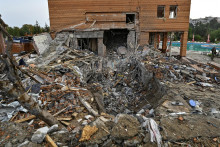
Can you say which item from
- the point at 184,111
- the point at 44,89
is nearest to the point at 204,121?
the point at 184,111

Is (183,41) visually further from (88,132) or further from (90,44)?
(88,132)

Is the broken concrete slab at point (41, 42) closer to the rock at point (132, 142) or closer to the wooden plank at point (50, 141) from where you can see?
the wooden plank at point (50, 141)

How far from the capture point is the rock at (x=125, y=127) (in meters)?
3.99

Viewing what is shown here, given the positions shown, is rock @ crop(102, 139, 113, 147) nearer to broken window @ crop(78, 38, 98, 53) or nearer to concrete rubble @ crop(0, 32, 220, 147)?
concrete rubble @ crop(0, 32, 220, 147)

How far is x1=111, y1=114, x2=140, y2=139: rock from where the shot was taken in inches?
157

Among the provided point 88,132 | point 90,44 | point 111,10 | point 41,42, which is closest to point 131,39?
point 111,10

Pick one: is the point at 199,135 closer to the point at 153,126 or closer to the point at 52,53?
the point at 153,126

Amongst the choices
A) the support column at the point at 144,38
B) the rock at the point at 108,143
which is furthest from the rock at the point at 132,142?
the support column at the point at 144,38

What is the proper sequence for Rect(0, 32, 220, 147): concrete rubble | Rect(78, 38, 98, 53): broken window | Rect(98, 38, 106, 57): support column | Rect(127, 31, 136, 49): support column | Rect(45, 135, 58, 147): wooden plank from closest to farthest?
Rect(45, 135, 58, 147): wooden plank
Rect(0, 32, 220, 147): concrete rubble
Rect(98, 38, 106, 57): support column
Rect(127, 31, 136, 49): support column
Rect(78, 38, 98, 53): broken window

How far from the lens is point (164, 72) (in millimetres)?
9375

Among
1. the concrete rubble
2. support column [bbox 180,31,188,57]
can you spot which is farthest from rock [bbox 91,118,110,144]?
support column [bbox 180,31,188,57]

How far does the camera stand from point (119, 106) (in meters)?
8.57

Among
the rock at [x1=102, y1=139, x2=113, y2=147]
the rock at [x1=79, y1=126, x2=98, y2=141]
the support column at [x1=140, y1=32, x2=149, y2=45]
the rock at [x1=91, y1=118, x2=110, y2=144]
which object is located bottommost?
→ the rock at [x1=102, y1=139, x2=113, y2=147]

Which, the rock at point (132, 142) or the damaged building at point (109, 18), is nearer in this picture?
the rock at point (132, 142)
